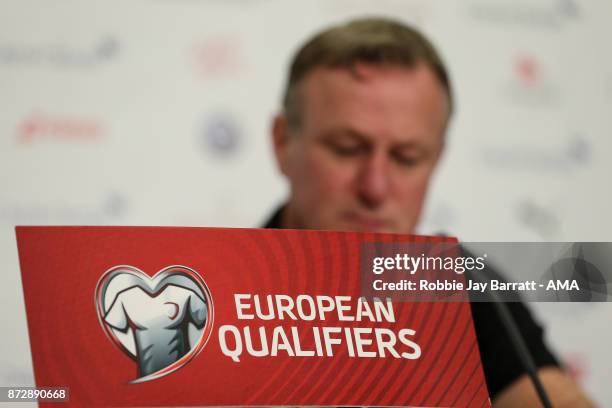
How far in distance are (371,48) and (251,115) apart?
849 millimetres

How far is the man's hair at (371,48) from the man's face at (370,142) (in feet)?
0.04

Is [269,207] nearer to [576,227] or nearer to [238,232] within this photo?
[576,227]

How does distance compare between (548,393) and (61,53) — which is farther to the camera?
(61,53)

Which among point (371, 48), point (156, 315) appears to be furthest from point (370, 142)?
point (156, 315)

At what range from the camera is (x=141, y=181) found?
5.85 ft

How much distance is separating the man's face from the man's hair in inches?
0.5

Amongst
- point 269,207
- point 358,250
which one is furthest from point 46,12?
point 358,250

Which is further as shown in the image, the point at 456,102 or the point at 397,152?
the point at 456,102

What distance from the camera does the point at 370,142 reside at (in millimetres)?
1055

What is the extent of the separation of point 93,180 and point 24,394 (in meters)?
1.45

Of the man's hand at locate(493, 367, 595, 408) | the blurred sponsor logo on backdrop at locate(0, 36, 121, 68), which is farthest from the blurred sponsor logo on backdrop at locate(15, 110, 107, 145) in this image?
the man's hand at locate(493, 367, 595, 408)

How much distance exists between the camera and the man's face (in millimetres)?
1016

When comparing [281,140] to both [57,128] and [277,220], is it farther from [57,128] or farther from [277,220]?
[57,128]

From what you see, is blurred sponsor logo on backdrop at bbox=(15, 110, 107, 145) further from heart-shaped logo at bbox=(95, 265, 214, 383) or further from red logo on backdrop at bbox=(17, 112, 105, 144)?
heart-shaped logo at bbox=(95, 265, 214, 383)
